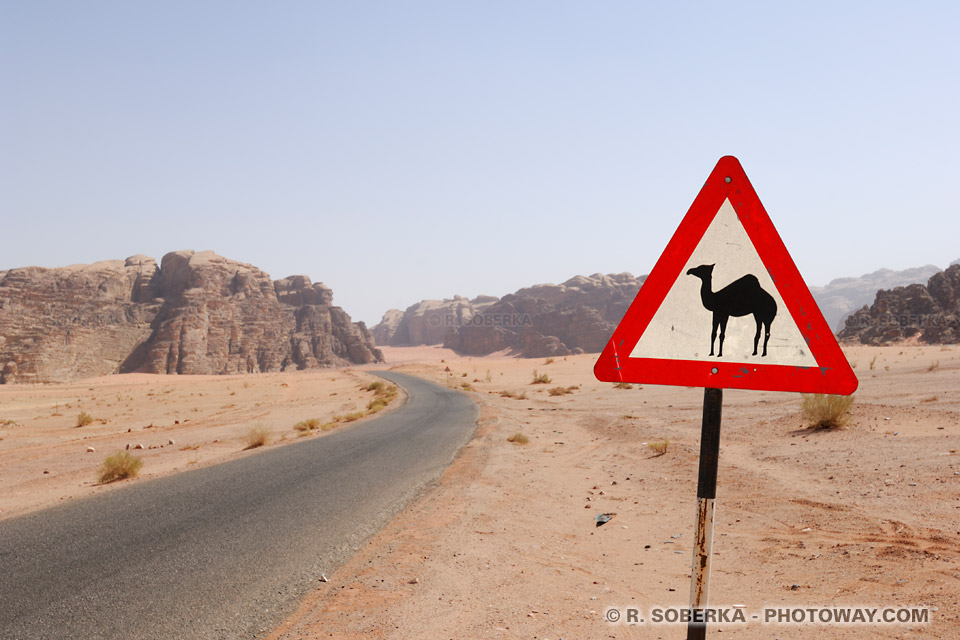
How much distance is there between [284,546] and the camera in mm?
6184

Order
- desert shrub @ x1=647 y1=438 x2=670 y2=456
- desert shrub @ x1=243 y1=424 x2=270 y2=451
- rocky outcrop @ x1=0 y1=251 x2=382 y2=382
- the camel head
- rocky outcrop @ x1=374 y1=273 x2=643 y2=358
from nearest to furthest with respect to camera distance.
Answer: the camel head, desert shrub @ x1=647 y1=438 x2=670 y2=456, desert shrub @ x1=243 y1=424 x2=270 y2=451, rocky outcrop @ x1=0 y1=251 x2=382 y2=382, rocky outcrop @ x1=374 y1=273 x2=643 y2=358

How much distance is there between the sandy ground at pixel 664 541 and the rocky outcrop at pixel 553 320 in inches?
4438

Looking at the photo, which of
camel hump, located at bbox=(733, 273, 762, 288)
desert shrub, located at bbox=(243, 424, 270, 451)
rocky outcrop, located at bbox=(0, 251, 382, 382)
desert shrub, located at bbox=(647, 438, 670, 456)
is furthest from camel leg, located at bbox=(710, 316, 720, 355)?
rocky outcrop, located at bbox=(0, 251, 382, 382)

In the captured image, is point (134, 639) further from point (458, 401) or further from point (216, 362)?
point (216, 362)

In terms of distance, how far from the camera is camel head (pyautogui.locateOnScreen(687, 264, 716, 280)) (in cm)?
255

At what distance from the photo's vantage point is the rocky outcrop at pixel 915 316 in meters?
57.8

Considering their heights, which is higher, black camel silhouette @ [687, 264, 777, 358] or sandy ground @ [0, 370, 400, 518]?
black camel silhouette @ [687, 264, 777, 358]

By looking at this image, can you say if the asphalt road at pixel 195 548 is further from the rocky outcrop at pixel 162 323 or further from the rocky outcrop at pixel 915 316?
the rocky outcrop at pixel 162 323

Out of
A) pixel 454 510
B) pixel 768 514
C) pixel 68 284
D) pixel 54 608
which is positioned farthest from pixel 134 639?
pixel 68 284

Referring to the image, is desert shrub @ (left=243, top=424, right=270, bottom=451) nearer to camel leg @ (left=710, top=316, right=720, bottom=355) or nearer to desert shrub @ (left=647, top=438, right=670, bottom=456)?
desert shrub @ (left=647, top=438, right=670, bottom=456)

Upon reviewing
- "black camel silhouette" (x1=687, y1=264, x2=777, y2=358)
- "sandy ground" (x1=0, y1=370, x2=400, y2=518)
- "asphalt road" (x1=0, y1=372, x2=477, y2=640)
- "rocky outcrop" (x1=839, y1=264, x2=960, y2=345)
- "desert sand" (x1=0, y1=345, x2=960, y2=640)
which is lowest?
"sandy ground" (x1=0, y1=370, x2=400, y2=518)

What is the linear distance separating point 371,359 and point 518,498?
378ft

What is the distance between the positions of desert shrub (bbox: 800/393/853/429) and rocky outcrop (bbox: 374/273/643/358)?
111m

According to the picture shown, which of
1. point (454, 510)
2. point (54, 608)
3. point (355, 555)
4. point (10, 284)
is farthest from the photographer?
point (10, 284)
